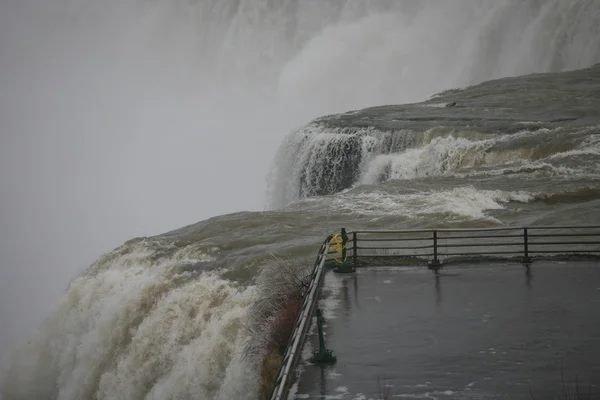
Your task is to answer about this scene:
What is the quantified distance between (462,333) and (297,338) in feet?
8.12

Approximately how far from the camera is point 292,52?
84438mm

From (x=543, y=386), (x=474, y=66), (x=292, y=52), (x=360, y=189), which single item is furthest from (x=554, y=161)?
(x=292, y=52)

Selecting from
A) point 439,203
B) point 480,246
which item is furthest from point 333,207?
point 480,246

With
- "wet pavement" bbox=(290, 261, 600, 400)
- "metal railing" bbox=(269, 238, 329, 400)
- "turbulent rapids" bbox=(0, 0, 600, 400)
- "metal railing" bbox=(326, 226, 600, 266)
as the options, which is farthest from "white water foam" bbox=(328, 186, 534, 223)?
"metal railing" bbox=(269, 238, 329, 400)

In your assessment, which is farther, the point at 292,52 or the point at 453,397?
the point at 292,52

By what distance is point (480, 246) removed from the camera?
1895cm

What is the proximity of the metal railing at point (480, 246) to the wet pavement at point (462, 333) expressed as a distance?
40 centimetres

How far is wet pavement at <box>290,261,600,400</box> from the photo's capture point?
933 centimetres

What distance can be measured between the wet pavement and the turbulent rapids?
78.6 inches

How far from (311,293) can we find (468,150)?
17469 millimetres

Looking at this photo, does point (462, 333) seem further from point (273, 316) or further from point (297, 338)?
point (273, 316)

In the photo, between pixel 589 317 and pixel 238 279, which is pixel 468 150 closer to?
pixel 238 279

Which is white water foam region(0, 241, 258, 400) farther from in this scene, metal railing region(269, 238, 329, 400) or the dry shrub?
metal railing region(269, 238, 329, 400)

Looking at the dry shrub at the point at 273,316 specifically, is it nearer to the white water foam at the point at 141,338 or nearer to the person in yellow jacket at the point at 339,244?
the white water foam at the point at 141,338
